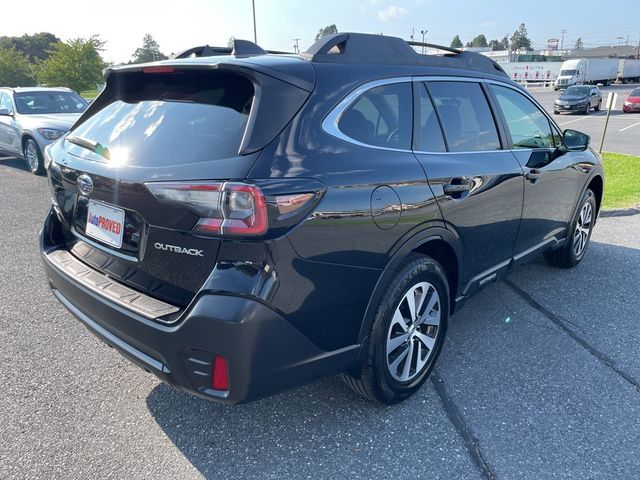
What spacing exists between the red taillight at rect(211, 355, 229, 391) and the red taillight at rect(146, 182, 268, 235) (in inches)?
20.2

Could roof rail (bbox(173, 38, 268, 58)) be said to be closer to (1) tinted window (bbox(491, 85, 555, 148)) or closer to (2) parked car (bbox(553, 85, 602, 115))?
(1) tinted window (bbox(491, 85, 555, 148))

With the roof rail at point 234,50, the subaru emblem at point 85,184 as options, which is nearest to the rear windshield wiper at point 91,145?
the subaru emblem at point 85,184

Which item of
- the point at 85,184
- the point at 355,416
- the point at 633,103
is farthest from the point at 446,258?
the point at 633,103

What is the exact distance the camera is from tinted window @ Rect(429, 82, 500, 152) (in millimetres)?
3057

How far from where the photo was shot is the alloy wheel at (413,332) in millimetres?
2697

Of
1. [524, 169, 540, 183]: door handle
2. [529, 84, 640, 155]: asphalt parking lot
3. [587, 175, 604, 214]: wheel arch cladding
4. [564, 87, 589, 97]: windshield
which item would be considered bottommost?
[529, 84, 640, 155]: asphalt parking lot

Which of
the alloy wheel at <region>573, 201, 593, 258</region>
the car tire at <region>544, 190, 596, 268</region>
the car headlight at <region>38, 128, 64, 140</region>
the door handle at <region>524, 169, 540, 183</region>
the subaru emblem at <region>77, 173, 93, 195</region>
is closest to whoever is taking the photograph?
the subaru emblem at <region>77, 173, 93, 195</region>

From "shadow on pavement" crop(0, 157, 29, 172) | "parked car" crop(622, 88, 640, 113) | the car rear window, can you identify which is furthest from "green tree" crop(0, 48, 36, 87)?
the car rear window

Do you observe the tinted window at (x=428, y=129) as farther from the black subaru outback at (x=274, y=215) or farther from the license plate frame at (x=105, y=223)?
the license plate frame at (x=105, y=223)

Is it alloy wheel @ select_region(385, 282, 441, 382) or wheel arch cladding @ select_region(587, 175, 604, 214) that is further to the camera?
wheel arch cladding @ select_region(587, 175, 604, 214)

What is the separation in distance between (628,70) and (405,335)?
73231mm

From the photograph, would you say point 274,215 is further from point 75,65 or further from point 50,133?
point 75,65

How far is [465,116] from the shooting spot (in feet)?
10.6

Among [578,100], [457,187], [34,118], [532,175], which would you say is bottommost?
[578,100]
